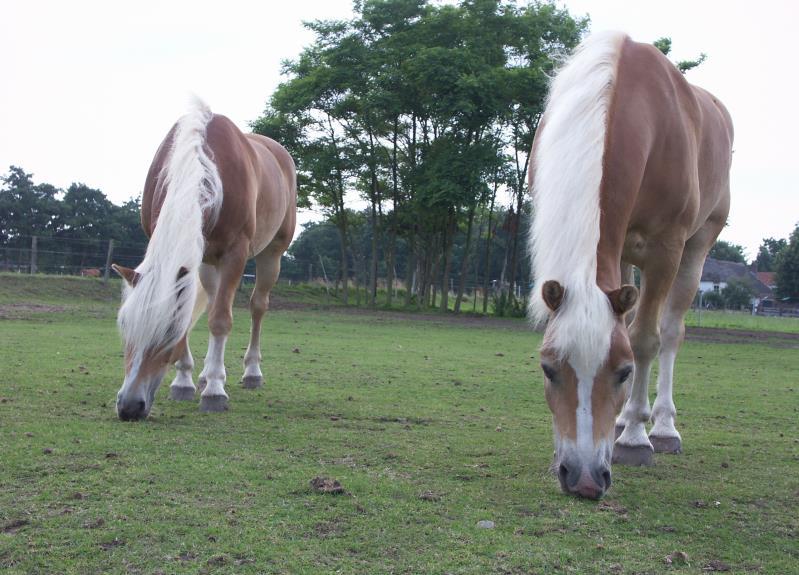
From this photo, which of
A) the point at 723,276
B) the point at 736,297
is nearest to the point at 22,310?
the point at 736,297

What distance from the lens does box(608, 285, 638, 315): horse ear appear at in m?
3.12

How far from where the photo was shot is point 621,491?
362 centimetres

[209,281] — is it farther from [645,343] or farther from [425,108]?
[425,108]

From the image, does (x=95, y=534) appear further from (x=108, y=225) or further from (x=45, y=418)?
(x=108, y=225)

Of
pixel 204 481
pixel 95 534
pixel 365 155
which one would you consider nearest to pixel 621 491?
pixel 204 481

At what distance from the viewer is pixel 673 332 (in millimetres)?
5227

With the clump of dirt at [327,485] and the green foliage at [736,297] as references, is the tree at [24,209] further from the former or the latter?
the green foliage at [736,297]

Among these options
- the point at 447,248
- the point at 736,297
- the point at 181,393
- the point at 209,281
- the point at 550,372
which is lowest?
the point at 181,393

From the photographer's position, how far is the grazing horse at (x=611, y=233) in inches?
123

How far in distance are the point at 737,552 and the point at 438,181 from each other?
79.2 ft

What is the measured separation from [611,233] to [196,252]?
2.64m

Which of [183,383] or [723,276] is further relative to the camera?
[723,276]

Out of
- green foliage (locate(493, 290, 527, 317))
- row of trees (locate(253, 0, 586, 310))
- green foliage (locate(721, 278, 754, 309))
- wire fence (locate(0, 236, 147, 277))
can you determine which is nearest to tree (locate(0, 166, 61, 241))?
wire fence (locate(0, 236, 147, 277))

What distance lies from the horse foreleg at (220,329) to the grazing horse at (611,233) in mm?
2591
